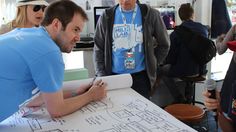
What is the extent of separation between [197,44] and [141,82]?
108 centimetres

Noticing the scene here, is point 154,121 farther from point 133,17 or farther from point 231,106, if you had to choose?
point 133,17

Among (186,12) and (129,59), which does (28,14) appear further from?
(186,12)

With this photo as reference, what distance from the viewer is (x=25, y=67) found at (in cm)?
116

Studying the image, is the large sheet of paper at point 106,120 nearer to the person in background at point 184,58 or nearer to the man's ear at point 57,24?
the man's ear at point 57,24

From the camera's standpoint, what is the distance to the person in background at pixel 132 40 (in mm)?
2225

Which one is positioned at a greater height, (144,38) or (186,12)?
(186,12)

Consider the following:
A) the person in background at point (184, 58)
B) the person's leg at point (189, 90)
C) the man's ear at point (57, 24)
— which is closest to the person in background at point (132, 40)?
the person in background at point (184, 58)

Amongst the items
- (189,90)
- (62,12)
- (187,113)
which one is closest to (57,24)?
(62,12)

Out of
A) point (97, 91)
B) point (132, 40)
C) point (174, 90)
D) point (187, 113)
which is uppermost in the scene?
point (132, 40)

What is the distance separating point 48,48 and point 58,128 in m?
0.34

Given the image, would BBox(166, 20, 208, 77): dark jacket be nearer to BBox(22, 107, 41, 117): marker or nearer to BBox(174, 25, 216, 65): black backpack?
BBox(174, 25, 216, 65): black backpack

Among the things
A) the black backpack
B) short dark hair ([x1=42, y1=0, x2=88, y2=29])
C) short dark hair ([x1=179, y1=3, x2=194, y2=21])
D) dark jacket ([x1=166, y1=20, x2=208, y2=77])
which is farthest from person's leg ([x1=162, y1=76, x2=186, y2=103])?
short dark hair ([x1=42, y1=0, x2=88, y2=29])

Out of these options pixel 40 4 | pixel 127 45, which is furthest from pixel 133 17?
pixel 40 4

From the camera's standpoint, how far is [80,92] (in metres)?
1.58
